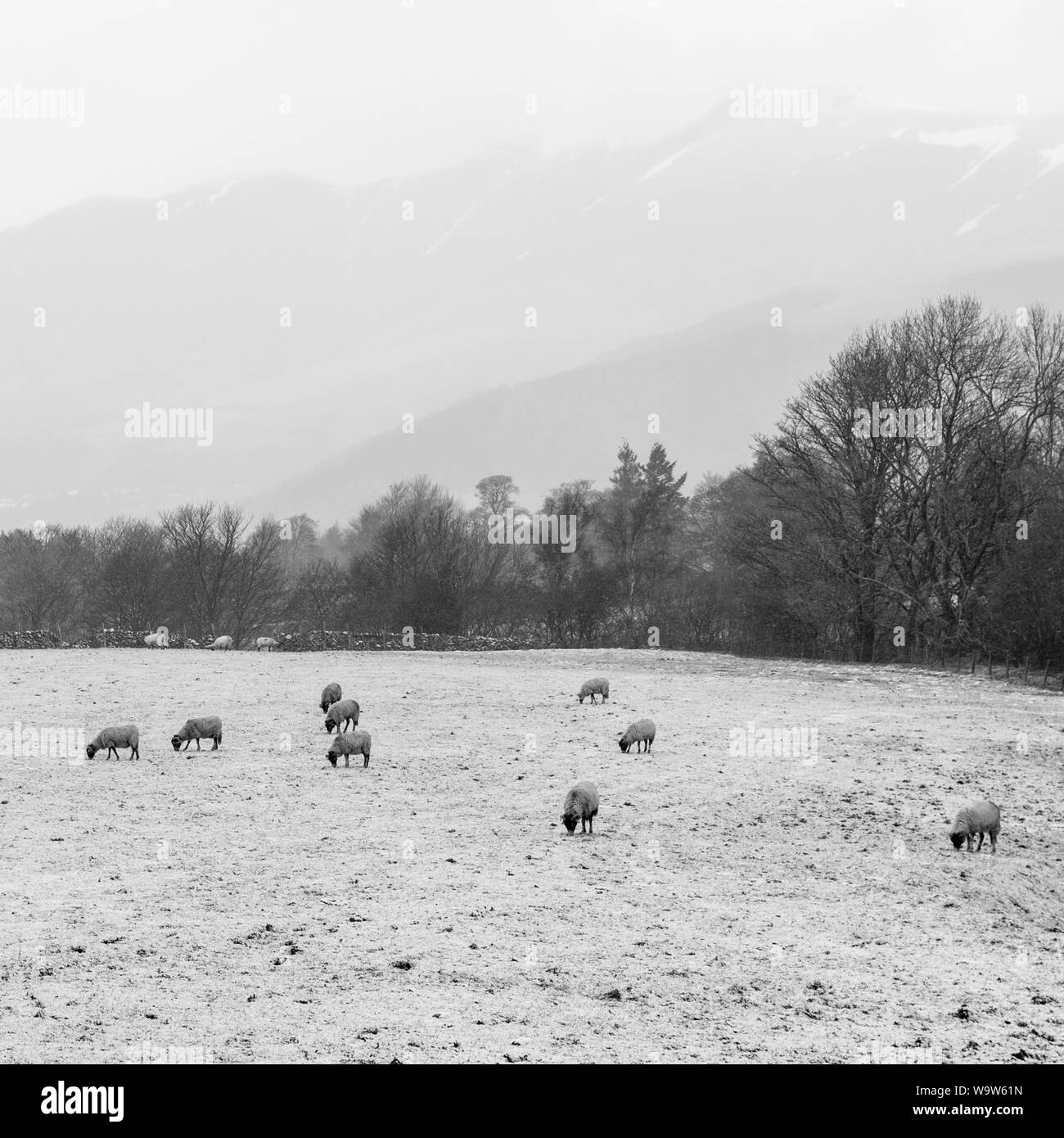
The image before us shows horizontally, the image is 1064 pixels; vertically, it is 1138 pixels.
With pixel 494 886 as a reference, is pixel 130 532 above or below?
above

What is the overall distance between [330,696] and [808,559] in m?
33.1

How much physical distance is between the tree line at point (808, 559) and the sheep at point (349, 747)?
33875 millimetres

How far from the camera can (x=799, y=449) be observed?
58.1 meters

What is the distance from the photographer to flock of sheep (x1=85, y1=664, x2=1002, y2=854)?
57.7ft

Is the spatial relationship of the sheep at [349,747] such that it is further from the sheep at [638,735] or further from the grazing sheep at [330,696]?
the grazing sheep at [330,696]

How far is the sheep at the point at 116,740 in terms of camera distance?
23219mm

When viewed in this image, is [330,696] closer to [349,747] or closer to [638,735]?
[349,747]

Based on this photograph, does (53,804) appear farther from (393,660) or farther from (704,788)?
(393,660)

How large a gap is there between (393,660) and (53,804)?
92.8ft

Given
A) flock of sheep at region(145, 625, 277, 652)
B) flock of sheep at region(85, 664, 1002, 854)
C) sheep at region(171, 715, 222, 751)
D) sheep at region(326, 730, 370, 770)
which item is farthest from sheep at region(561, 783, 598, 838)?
flock of sheep at region(145, 625, 277, 652)

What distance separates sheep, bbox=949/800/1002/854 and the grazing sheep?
614 inches

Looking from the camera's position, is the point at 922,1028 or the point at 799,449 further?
the point at 799,449
